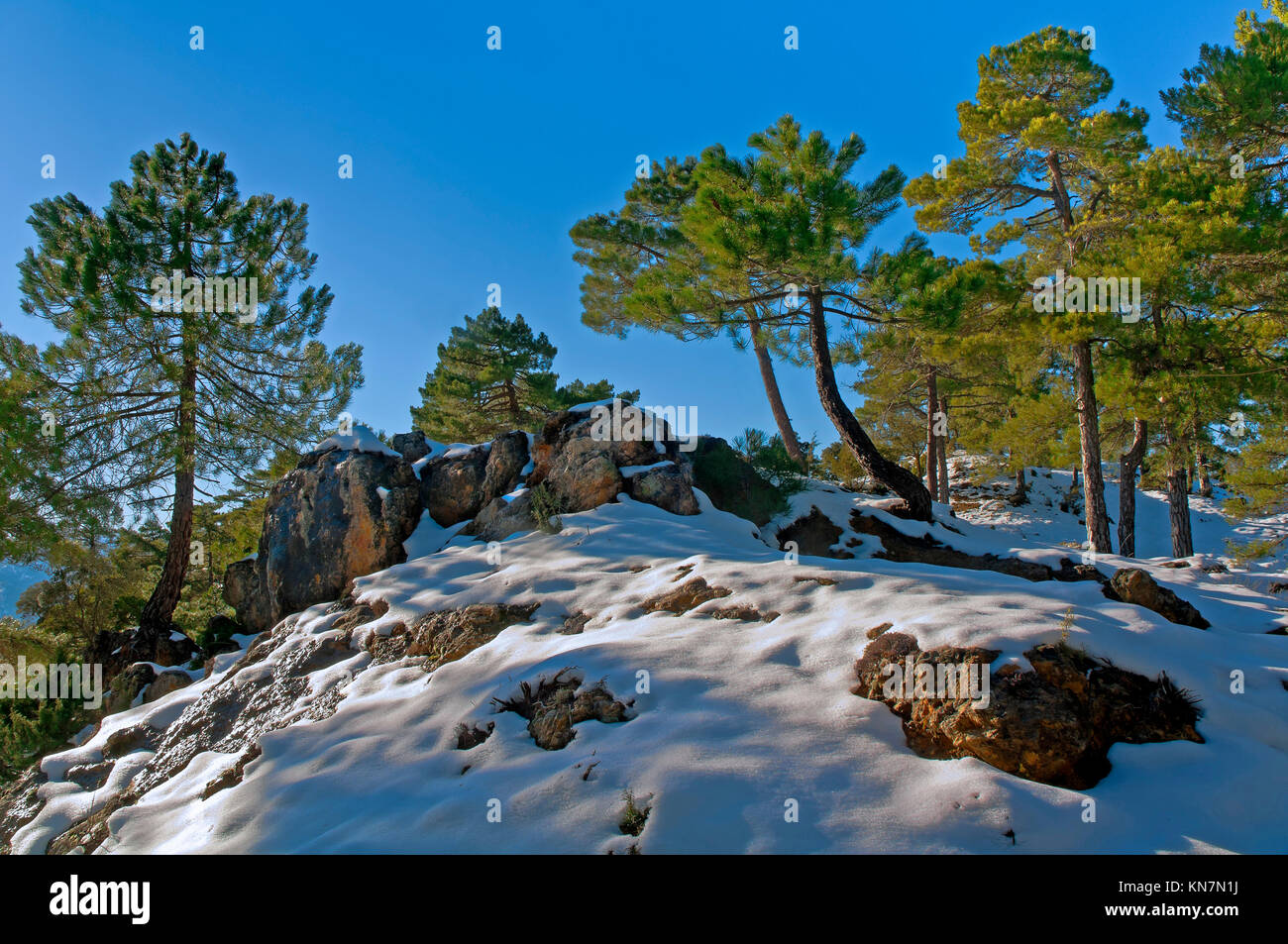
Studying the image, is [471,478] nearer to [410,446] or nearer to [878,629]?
[410,446]

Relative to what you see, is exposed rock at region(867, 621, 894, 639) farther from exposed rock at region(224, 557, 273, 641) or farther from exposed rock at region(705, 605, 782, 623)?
exposed rock at region(224, 557, 273, 641)

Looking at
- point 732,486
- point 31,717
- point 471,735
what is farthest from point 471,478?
point 31,717

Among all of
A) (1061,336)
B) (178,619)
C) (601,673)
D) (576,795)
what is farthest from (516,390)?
(576,795)

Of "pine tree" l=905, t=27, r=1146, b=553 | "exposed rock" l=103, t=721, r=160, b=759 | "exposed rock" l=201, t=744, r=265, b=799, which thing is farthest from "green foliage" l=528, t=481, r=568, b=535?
"pine tree" l=905, t=27, r=1146, b=553

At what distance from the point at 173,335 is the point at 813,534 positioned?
12.8 meters

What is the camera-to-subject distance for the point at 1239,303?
A: 462 inches

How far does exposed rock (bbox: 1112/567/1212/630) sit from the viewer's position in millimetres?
5117

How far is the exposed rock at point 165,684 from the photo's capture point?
862cm

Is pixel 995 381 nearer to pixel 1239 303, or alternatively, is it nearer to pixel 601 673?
pixel 1239 303

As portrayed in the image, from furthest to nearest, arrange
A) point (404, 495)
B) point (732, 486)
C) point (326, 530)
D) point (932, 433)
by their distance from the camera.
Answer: point (932, 433), point (732, 486), point (404, 495), point (326, 530)

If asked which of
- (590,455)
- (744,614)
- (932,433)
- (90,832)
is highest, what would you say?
(932,433)

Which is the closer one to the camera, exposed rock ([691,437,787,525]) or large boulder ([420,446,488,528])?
large boulder ([420,446,488,528])

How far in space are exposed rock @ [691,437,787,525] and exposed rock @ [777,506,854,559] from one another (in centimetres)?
44

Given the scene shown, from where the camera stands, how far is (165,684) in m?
8.69
